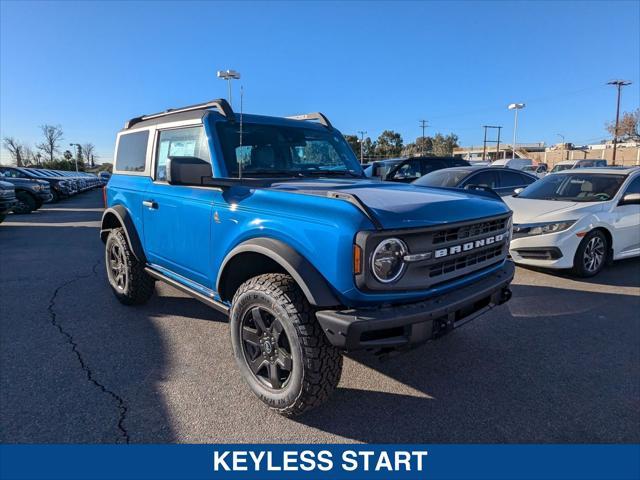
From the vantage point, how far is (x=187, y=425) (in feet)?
8.63

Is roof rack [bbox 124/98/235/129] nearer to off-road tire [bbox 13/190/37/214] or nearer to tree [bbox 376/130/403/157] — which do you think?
off-road tire [bbox 13/190/37/214]

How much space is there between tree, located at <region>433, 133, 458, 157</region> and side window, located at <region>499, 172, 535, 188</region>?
79.8 meters

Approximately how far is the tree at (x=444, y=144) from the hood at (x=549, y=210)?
83.2m

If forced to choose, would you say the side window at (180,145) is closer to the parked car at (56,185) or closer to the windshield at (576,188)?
the windshield at (576,188)

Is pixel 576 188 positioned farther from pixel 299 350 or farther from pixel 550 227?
pixel 299 350

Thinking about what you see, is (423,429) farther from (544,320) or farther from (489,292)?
(544,320)

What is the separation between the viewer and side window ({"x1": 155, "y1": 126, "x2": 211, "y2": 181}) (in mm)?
3547

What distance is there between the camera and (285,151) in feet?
12.6

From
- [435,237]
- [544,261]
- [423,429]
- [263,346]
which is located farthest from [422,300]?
[544,261]

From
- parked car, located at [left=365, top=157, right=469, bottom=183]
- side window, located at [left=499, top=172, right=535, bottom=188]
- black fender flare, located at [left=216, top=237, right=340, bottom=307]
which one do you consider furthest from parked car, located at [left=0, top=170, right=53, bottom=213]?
black fender flare, located at [left=216, top=237, right=340, bottom=307]

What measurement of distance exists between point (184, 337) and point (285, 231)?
2003 millimetres

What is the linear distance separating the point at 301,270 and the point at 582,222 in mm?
Result: 5207

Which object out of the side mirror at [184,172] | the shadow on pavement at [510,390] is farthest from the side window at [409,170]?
the side mirror at [184,172]

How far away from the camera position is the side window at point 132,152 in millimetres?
4441
